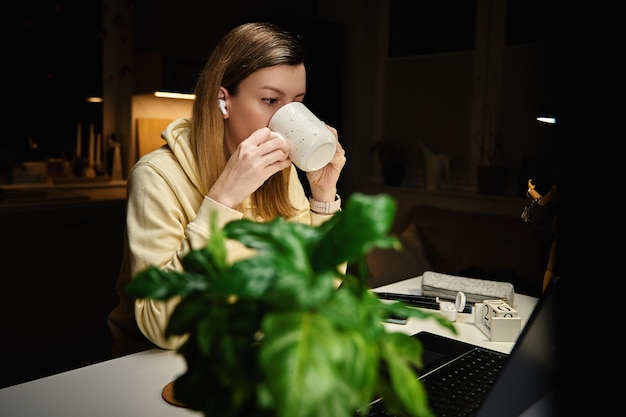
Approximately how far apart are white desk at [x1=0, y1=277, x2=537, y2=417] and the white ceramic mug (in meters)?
0.47

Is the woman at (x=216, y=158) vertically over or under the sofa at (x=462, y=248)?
over

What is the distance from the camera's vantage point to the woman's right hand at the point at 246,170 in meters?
1.16

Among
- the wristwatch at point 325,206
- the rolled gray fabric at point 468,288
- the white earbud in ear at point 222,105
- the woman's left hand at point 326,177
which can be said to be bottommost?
the rolled gray fabric at point 468,288

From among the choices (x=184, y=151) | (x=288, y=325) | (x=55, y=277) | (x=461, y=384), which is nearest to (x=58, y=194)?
(x=55, y=277)

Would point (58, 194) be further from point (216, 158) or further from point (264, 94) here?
point (264, 94)

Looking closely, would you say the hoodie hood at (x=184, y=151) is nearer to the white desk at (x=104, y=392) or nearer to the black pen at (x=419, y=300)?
the white desk at (x=104, y=392)

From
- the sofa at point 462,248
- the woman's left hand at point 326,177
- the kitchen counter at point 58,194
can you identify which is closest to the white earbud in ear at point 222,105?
the woman's left hand at point 326,177

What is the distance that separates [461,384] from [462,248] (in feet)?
7.59

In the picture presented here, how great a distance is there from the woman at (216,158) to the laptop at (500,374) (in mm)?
474

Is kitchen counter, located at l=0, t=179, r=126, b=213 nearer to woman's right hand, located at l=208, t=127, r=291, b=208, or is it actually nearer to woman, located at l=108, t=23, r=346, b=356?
woman, located at l=108, t=23, r=346, b=356

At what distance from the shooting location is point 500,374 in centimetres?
64

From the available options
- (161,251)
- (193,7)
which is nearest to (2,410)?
(161,251)

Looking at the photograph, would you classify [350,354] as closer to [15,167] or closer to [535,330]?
[535,330]

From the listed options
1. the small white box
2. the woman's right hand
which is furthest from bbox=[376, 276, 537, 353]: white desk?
the woman's right hand
